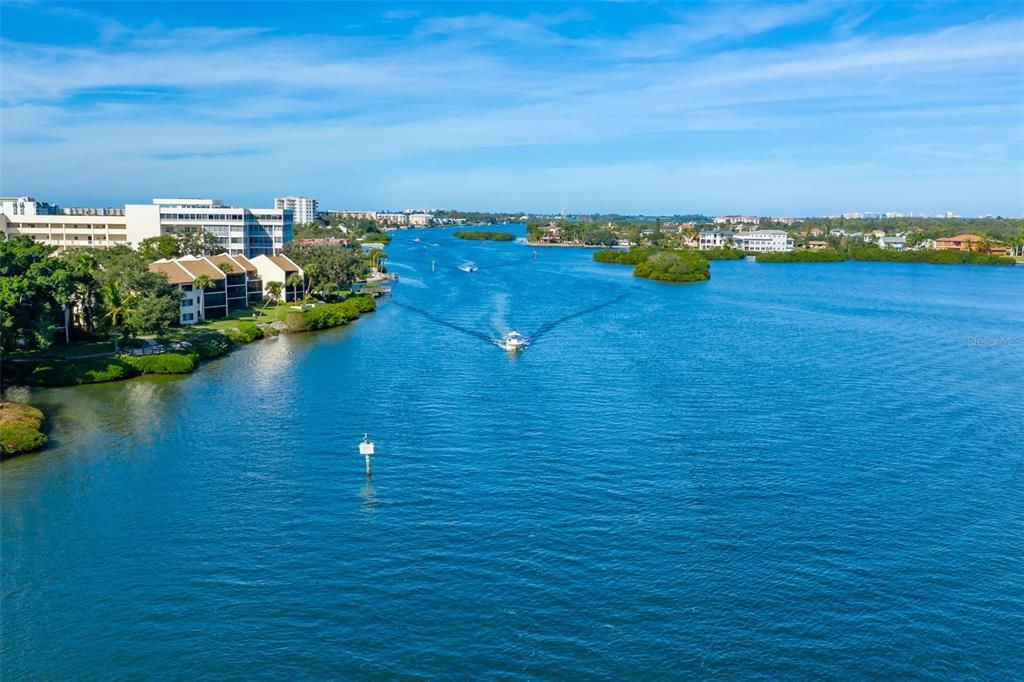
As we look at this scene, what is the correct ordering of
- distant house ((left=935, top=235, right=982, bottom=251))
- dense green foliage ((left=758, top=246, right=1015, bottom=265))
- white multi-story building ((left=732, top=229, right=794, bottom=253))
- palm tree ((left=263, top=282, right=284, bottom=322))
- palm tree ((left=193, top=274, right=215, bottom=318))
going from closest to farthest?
palm tree ((left=193, top=274, right=215, bottom=318)) < palm tree ((left=263, top=282, right=284, bottom=322)) < dense green foliage ((left=758, top=246, right=1015, bottom=265)) < distant house ((left=935, top=235, right=982, bottom=251)) < white multi-story building ((left=732, top=229, right=794, bottom=253))

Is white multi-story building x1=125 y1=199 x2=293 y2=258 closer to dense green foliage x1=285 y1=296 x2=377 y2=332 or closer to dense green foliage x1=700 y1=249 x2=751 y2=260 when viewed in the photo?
dense green foliage x1=285 y1=296 x2=377 y2=332

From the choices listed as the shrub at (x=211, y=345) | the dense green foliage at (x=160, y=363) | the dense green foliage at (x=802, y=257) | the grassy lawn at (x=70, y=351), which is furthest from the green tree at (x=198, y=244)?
the dense green foliage at (x=802, y=257)

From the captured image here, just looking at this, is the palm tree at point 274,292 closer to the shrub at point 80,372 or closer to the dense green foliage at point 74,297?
the dense green foliage at point 74,297

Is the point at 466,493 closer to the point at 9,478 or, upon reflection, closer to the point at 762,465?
the point at 762,465

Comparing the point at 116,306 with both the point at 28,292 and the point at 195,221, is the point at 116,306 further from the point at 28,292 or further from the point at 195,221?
the point at 195,221

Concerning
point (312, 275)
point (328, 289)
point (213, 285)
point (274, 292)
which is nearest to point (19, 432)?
point (213, 285)

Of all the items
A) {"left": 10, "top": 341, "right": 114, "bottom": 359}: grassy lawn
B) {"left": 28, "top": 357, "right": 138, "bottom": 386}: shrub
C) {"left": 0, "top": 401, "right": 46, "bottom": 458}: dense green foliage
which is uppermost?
{"left": 10, "top": 341, "right": 114, "bottom": 359}: grassy lawn

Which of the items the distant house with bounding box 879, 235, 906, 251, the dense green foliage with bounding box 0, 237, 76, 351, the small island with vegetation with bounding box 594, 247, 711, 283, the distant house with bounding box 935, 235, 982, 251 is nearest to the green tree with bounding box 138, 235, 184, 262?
the dense green foliage with bounding box 0, 237, 76, 351

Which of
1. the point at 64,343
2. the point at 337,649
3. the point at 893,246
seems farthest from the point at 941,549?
the point at 893,246
